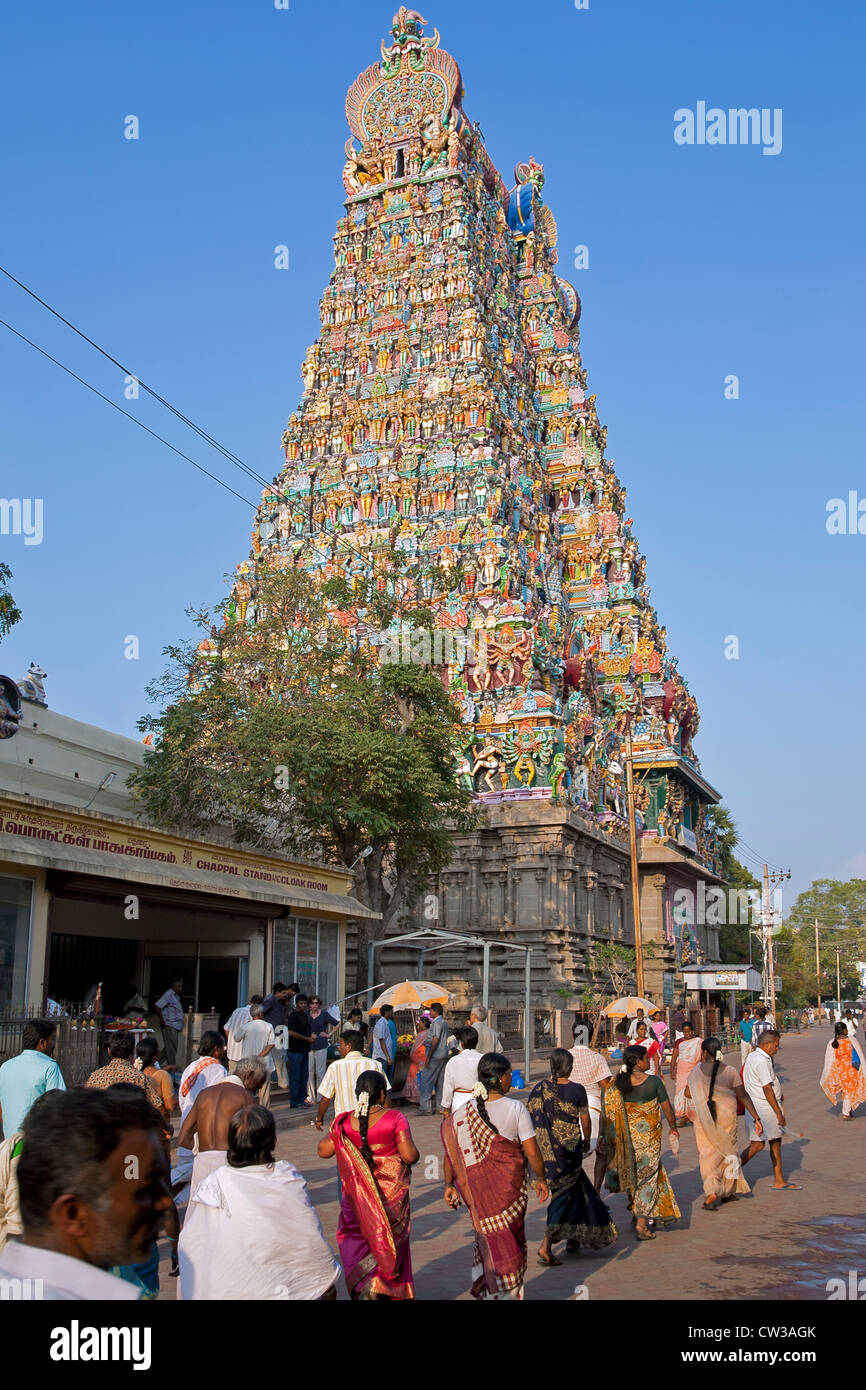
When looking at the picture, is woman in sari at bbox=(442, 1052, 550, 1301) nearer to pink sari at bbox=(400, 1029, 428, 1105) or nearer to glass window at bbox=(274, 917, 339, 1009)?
pink sari at bbox=(400, 1029, 428, 1105)

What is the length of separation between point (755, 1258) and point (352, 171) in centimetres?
5255

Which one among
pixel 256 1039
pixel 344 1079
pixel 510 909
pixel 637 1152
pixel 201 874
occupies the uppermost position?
pixel 201 874

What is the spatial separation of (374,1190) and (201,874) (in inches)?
493

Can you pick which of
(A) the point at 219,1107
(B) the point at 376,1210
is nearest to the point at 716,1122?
(B) the point at 376,1210

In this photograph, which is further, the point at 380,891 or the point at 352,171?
the point at 352,171

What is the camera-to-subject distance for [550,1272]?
28.4 ft

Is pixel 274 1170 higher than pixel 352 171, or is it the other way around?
pixel 352 171

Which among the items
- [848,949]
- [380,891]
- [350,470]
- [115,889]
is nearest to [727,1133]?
[115,889]

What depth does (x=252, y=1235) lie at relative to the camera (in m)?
4.57

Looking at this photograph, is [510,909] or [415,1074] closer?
[415,1074]

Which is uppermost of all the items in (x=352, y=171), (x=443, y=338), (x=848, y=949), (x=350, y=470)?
(x=352, y=171)

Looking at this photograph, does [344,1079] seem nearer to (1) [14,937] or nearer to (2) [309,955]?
(1) [14,937]

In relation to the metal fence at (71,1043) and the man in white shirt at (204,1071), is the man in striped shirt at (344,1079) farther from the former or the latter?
the metal fence at (71,1043)
